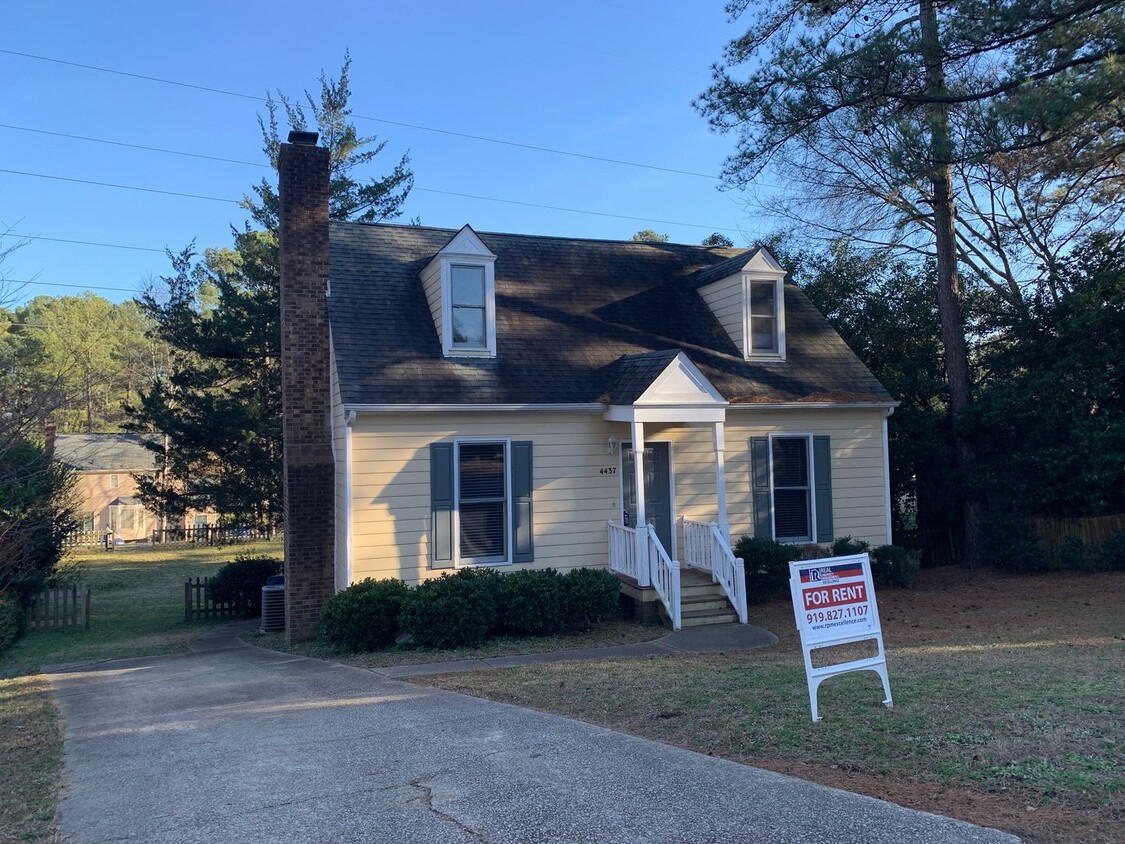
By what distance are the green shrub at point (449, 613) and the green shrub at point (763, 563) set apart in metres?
4.59

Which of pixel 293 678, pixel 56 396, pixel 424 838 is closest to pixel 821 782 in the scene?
pixel 424 838

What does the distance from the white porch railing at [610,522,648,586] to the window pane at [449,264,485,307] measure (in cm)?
427

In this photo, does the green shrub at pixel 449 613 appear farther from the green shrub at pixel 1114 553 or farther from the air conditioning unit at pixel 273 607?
the green shrub at pixel 1114 553

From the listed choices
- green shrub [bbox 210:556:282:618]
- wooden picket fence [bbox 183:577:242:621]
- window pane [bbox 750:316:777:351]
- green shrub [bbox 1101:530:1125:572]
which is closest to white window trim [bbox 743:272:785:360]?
window pane [bbox 750:316:777:351]

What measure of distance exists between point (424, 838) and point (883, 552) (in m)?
12.7

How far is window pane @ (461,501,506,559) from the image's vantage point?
43.1 ft

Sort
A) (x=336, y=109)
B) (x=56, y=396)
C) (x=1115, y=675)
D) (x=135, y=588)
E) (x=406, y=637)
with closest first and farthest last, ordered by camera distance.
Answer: (x=1115, y=675)
(x=56, y=396)
(x=406, y=637)
(x=135, y=588)
(x=336, y=109)

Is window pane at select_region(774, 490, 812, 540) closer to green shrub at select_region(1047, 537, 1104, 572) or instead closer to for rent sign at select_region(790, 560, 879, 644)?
green shrub at select_region(1047, 537, 1104, 572)

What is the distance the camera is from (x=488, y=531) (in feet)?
43.6

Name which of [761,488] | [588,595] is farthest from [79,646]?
[761,488]

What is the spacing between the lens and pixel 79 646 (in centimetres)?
1527

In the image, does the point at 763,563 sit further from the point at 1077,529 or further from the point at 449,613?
A: the point at 1077,529

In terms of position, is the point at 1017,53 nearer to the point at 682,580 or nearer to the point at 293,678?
the point at 682,580

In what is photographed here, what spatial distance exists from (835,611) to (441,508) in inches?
282
